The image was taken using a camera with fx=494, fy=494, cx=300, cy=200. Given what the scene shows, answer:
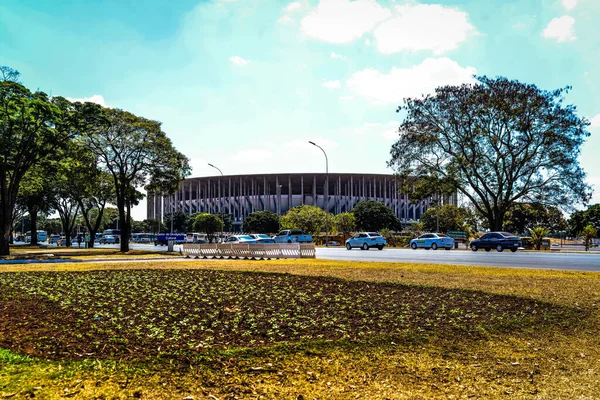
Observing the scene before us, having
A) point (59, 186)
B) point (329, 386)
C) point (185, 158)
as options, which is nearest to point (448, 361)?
point (329, 386)

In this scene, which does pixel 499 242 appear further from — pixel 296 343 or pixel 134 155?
pixel 296 343

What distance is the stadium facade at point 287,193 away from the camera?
364ft

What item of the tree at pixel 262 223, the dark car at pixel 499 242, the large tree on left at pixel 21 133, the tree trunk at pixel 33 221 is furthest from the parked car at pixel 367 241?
the tree at pixel 262 223

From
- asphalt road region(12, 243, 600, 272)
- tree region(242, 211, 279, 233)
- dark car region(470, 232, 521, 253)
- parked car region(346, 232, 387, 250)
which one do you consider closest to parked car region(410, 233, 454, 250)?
dark car region(470, 232, 521, 253)

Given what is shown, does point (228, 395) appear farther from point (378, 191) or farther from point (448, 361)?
point (378, 191)

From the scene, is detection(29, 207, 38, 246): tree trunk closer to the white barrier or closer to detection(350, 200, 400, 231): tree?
the white barrier

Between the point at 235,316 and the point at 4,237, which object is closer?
the point at 235,316

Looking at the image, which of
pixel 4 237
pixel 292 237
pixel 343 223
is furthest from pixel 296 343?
pixel 343 223

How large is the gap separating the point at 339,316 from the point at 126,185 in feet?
112

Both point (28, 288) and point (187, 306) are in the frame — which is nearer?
point (187, 306)

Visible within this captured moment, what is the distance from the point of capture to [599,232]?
95125 millimetres

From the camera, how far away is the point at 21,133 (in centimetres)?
2950

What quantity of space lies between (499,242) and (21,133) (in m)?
34.0

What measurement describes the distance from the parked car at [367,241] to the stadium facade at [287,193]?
205 feet
